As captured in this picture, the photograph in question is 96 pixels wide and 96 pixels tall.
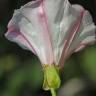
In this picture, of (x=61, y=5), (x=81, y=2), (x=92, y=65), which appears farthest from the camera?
(x=81, y=2)

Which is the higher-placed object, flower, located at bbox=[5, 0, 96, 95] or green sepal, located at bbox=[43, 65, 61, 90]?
flower, located at bbox=[5, 0, 96, 95]

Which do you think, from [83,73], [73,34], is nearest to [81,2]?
[83,73]

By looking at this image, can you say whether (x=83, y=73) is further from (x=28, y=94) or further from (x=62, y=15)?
(x=62, y=15)

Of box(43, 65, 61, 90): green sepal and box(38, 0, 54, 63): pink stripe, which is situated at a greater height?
box(38, 0, 54, 63): pink stripe

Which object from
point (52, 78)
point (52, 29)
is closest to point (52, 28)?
point (52, 29)

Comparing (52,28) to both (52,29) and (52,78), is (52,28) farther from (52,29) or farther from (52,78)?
(52,78)
